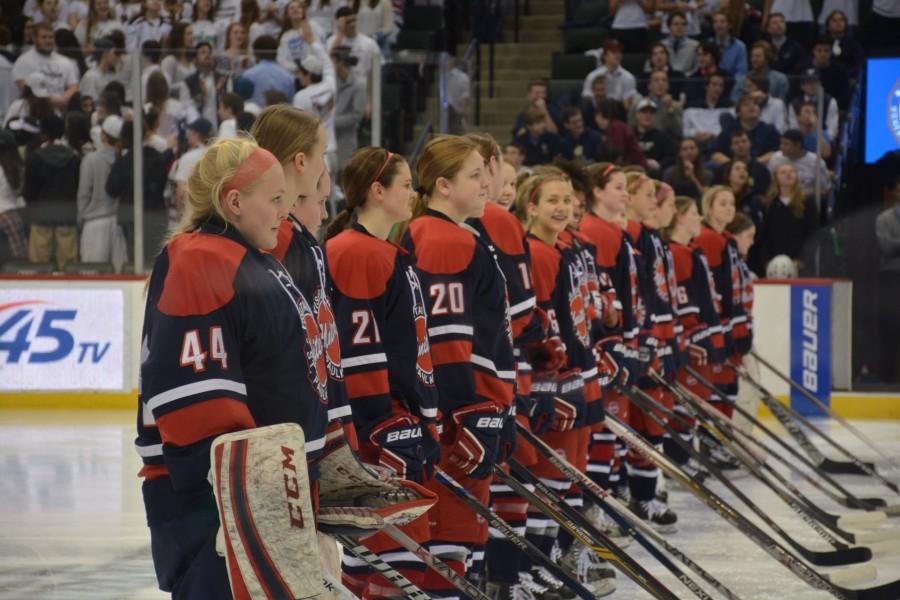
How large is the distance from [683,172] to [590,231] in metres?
3.85

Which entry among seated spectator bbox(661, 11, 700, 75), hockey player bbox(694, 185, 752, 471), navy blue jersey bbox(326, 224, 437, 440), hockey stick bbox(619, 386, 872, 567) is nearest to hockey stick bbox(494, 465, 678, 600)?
navy blue jersey bbox(326, 224, 437, 440)

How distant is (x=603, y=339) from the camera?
480cm

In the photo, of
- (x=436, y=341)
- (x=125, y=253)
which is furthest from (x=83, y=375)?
(x=436, y=341)

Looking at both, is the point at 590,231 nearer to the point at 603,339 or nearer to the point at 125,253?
the point at 603,339

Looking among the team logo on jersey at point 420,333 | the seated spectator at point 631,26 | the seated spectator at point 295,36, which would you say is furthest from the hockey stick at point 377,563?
the seated spectator at point 631,26

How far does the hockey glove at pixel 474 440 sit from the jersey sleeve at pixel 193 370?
50.8 inches

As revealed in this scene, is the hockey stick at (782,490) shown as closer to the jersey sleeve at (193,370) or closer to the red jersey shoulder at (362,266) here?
the red jersey shoulder at (362,266)

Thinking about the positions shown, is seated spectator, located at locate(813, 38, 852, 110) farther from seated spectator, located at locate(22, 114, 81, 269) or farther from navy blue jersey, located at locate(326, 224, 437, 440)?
navy blue jersey, located at locate(326, 224, 437, 440)

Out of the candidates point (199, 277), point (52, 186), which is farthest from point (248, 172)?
point (52, 186)

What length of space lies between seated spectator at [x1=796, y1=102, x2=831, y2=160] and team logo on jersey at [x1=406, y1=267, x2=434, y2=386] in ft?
20.7

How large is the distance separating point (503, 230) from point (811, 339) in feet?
18.1

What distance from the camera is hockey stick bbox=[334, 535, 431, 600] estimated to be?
2277mm

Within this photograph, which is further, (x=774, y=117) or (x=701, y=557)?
(x=774, y=117)

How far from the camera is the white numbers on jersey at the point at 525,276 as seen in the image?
3777 millimetres
